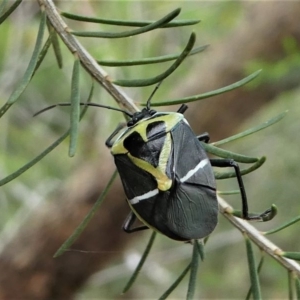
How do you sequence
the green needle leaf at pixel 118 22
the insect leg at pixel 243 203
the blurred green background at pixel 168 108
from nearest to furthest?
the green needle leaf at pixel 118 22
the insect leg at pixel 243 203
the blurred green background at pixel 168 108

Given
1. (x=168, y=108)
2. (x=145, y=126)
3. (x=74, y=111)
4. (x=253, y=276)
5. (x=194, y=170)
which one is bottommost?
(x=168, y=108)

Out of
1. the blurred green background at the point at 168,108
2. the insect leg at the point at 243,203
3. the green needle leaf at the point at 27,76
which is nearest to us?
the green needle leaf at the point at 27,76

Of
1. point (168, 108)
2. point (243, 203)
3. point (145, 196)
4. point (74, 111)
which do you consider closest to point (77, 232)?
point (145, 196)

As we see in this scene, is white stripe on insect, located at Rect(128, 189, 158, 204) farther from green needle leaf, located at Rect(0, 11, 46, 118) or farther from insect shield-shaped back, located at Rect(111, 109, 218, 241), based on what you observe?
green needle leaf, located at Rect(0, 11, 46, 118)

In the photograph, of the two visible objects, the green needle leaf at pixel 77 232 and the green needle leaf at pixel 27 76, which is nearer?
the green needle leaf at pixel 27 76

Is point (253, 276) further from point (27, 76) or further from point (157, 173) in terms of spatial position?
point (27, 76)

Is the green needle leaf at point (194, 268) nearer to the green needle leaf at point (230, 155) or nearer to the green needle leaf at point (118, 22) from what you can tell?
the green needle leaf at point (230, 155)

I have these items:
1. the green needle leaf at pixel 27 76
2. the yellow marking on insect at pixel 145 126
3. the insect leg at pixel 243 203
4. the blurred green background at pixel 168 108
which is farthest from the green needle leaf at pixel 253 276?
the blurred green background at pixel 168 108
